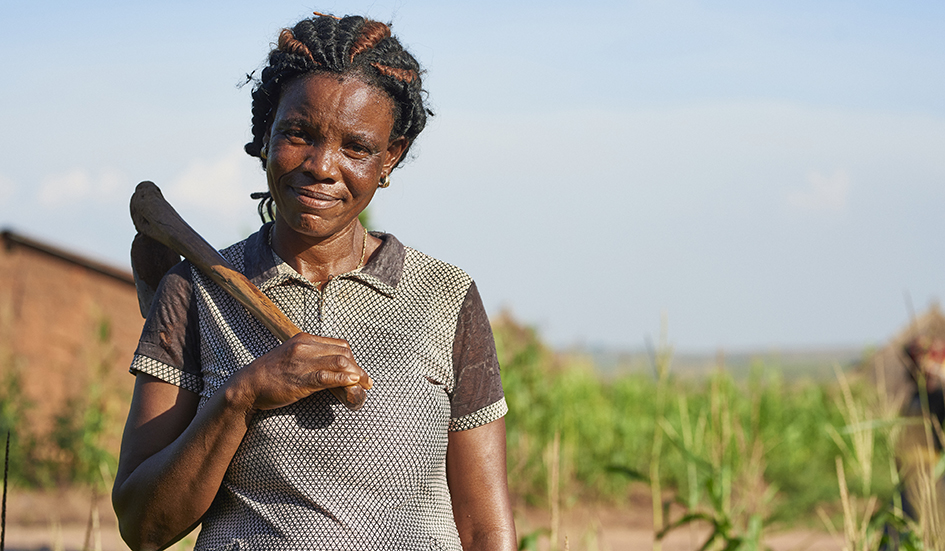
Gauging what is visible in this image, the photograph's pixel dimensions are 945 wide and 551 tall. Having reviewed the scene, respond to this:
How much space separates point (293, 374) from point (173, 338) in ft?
0.90

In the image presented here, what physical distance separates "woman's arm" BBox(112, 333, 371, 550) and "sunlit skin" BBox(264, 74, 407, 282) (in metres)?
0.26

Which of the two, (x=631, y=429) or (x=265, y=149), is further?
(x=631, y=429)

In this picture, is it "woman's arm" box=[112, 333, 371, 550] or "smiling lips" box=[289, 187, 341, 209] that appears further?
"smiling lips" box=[289, 187, 341, 209]

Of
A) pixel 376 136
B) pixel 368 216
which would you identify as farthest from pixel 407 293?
pixel 368 216

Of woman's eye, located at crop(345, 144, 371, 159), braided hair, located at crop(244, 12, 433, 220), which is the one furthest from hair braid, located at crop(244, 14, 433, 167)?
woman's eye, located at crop(345, 144, 371, 159)

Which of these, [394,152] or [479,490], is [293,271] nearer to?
[394,152]

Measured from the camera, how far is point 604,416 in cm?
1041

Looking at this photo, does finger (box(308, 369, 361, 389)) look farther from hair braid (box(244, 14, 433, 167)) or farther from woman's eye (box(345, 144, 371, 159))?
hair braid (box(244, 14, 433, 167))

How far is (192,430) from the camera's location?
1.39m

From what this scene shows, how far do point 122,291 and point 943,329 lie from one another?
9725 millimetres

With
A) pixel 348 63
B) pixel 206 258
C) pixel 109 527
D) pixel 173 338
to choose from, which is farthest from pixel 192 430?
pixel 109 527

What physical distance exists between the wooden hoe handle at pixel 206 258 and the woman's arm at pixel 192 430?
7 centimetres

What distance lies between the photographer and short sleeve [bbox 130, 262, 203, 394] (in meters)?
1.48

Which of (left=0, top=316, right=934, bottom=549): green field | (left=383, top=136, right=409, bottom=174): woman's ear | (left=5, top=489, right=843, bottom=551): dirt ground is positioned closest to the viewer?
(left=383, top=136, right=409, bottom=174): woman's ear
